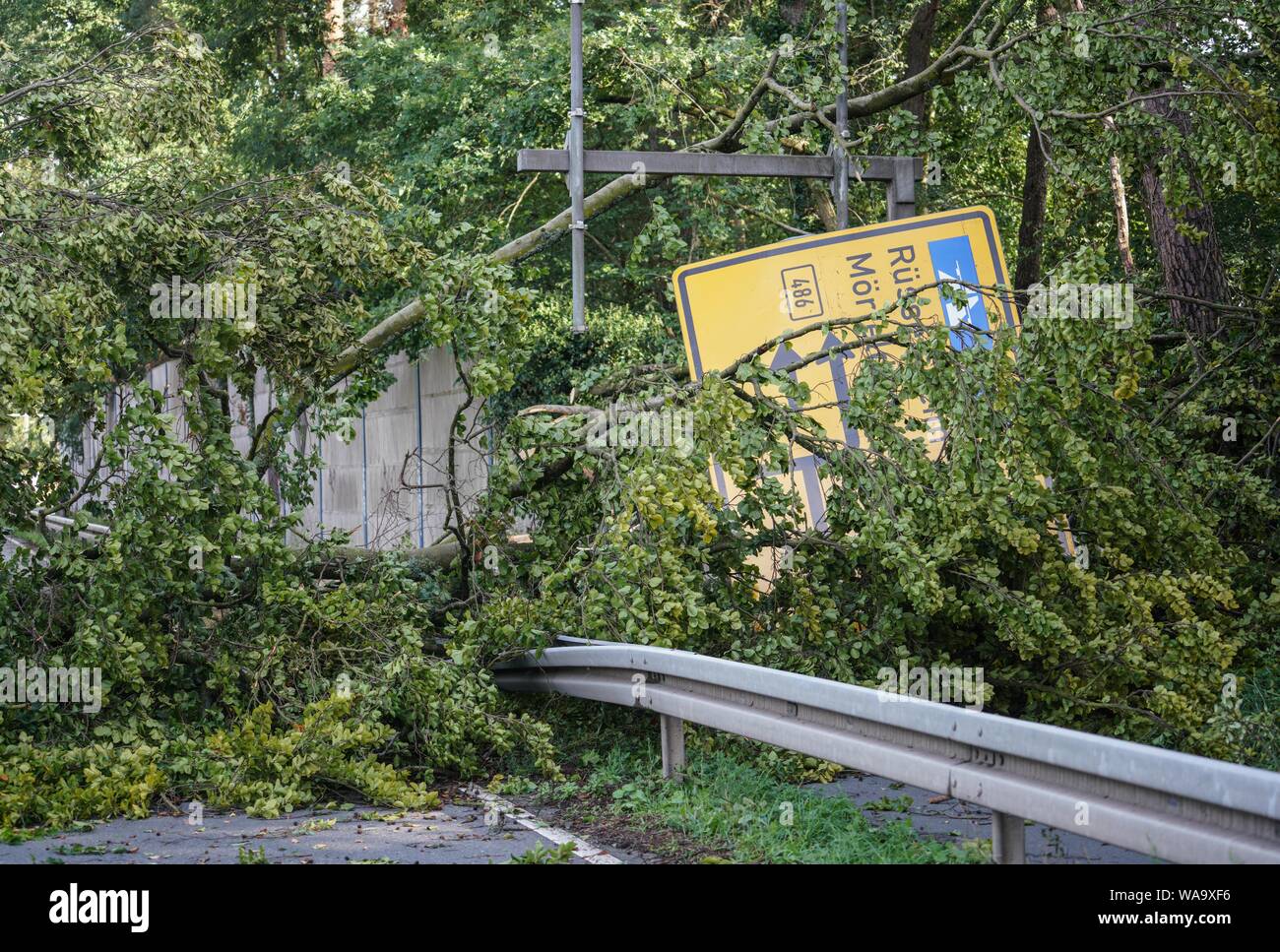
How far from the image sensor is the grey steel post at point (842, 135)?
12.7 metres

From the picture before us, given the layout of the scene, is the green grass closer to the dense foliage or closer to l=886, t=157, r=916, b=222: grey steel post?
the dense foliage

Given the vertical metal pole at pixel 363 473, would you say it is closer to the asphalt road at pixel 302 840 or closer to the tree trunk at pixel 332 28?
the tree trunk at pixel 332 28

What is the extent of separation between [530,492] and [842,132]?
513 cm

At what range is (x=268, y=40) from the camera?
1073 inches

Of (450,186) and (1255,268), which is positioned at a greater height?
(450,186)

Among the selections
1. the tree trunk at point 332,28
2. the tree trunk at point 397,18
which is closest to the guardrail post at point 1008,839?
the tree trunk at point 332,28

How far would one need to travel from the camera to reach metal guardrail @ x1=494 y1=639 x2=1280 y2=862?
13.1 ft

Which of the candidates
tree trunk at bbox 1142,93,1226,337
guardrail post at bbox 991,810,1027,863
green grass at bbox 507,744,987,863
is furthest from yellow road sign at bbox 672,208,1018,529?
guardrail post at bbox 991,810,1027,863

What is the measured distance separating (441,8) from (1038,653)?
2239 centimetres

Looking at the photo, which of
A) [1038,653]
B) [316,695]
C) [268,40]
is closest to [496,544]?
[316,695]

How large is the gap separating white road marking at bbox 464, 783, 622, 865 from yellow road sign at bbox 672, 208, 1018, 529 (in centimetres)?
503

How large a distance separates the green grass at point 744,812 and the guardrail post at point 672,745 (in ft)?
0.24
